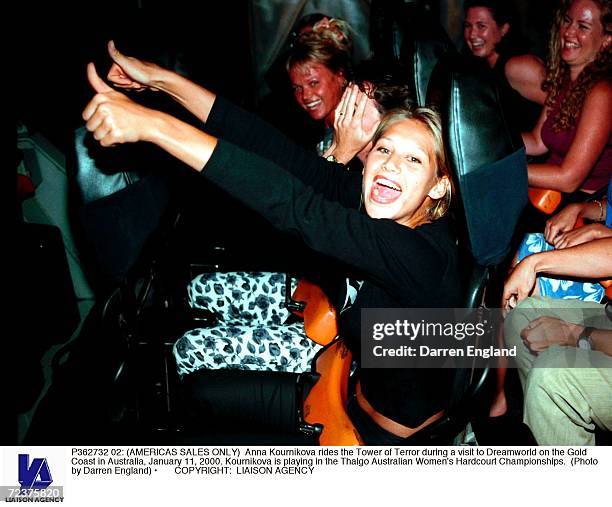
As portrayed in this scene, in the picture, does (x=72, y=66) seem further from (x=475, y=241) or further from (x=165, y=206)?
(x=475, y=241)

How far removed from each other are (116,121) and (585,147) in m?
1.65

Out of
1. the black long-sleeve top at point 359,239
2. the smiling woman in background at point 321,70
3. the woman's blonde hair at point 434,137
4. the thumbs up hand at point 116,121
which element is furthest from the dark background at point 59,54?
the thumbs up hand at point 116,121

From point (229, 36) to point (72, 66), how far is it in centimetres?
127

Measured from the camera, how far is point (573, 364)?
4.54ft

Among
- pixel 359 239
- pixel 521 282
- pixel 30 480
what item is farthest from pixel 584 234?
pixel 30 480

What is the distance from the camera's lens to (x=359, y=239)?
38.1 inches

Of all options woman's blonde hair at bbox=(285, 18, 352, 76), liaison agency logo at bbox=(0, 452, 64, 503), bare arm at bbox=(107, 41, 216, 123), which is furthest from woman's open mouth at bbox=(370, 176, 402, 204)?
woman's blonde hair at bbox=(285, 18, 352, 76)

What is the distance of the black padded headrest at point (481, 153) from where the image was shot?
3.14ft

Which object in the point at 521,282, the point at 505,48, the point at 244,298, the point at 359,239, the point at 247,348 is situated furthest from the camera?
the point at 505,48

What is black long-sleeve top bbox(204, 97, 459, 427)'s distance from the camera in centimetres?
90

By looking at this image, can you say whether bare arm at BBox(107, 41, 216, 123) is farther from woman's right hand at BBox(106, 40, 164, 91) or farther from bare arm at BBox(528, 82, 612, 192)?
bare arm at BBox(528, 82, 612, 192)

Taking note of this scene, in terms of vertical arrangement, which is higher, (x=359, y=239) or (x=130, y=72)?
(x=130, y=72)

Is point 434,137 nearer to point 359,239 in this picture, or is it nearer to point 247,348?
point 359,239

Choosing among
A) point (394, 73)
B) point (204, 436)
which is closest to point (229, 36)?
point (394, 73)
